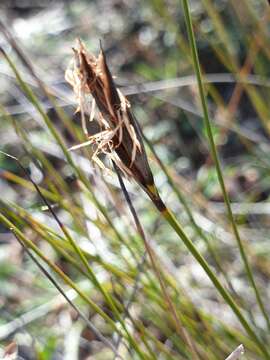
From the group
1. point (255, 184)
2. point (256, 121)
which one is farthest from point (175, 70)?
point (255, 184)

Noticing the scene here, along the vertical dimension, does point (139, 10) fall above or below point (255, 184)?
above

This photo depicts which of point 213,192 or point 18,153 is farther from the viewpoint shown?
point 18,153

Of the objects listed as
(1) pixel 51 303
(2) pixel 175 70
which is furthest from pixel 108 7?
(1) pixel 51 303

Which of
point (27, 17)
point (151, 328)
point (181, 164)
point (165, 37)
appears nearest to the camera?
point (151, 328)

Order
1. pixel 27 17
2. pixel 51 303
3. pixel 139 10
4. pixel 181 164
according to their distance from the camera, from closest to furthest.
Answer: pixel 51 303 → pixel 181 164 → pixel 139 10 → pixel 27 17

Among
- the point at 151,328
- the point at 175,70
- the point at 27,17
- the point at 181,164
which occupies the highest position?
the point at 27,17

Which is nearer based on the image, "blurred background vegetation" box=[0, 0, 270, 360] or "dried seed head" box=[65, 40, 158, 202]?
"dried seed head" box=[65, 40, 158, 202]

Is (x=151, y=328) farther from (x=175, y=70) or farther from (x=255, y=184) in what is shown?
(x=175, y=70)
